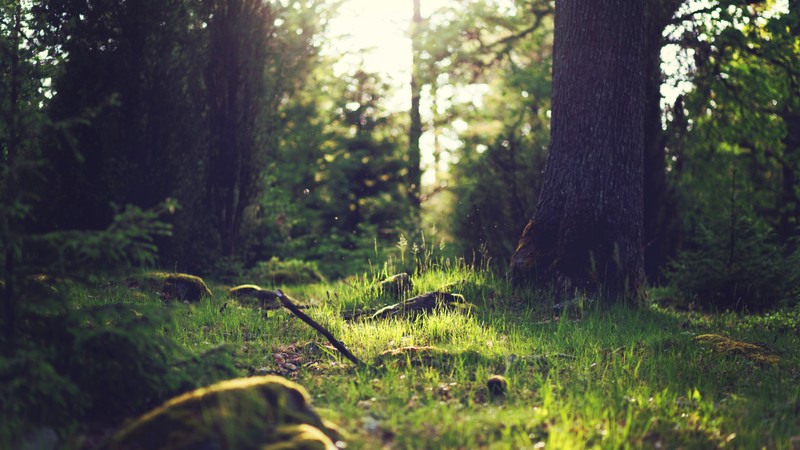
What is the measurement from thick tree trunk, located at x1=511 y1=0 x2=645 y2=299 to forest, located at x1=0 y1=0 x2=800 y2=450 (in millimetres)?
32

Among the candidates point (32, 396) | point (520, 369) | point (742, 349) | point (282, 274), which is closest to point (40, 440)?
point (32, 396)

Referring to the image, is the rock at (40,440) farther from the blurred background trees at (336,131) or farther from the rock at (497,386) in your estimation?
the rock at (497,386)

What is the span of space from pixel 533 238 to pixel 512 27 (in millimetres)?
10706

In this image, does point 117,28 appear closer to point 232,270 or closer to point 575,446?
point 232,270

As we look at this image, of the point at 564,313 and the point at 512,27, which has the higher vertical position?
the point at 512,27

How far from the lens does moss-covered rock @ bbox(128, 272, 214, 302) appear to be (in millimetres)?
9062

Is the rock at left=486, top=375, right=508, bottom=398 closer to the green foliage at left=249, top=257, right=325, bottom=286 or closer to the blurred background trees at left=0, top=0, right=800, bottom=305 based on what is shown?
the blurred background trees at left=0, top=0, right=800, bottom=305

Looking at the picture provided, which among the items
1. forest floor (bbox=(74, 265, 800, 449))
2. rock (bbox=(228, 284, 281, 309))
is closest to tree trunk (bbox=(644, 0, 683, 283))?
forest floor (bbox=(74, 265, 800, 449))

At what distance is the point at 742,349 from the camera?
677 cm

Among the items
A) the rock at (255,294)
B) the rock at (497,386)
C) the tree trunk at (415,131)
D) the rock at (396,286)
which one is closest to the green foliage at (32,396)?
the rock at (497,386)

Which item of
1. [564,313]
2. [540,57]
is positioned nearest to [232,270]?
[564,313]

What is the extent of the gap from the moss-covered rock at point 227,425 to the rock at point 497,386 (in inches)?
75.8

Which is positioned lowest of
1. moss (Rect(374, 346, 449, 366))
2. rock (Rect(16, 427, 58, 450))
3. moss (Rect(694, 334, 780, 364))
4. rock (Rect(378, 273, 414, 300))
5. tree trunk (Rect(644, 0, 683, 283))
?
moss (Rect(694, 334, 780, 364))

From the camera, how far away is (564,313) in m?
7.68
